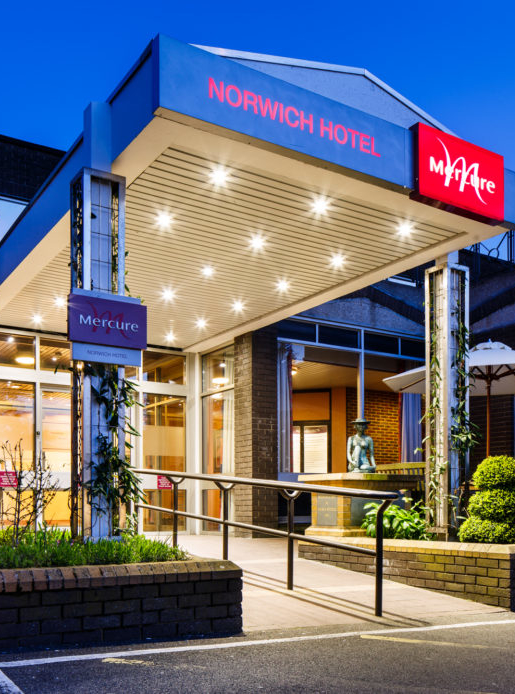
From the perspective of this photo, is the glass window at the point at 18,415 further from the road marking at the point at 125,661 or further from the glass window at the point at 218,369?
the road marking at the point at 125,661

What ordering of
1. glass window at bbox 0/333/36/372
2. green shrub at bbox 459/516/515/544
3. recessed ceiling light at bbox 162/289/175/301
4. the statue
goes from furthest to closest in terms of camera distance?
glass window at bbox 0/333/36/372, recessed ceiling light at bbox 162/289/175/301, the statue, green shrub at bbox 459/516/515/544

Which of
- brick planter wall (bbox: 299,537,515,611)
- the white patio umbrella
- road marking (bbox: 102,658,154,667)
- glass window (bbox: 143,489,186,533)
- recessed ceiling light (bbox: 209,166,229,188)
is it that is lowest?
glass window (bbox: 143,489,186,533)

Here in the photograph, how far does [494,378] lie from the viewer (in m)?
11.3

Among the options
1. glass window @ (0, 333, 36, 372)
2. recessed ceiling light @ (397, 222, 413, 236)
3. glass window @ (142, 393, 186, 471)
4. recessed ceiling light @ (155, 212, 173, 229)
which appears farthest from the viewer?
glass window @ (142, 393, 186, 471)

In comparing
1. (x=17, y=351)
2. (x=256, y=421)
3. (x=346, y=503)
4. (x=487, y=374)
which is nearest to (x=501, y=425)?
(x=487, y=374)

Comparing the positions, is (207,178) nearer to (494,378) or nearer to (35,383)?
(494,378)

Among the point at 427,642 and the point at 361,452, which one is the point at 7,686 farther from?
the point at 361,452

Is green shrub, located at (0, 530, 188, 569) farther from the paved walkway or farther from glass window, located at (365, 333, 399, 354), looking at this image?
glass window, located at (365, 333, 399, 354)

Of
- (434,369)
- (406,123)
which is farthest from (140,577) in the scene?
(406,123)

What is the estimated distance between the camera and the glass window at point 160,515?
13867mm

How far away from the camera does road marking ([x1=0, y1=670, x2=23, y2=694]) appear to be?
3719 mm

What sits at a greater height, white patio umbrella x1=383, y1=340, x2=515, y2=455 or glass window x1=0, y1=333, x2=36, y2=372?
glass window x1=0, y1=333, x2=36, y2=372

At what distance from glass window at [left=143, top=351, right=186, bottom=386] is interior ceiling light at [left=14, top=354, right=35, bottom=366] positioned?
2132 mm

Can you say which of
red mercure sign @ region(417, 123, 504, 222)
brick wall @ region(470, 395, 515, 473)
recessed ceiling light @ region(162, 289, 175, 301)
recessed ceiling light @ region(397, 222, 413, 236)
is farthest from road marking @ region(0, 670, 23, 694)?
brick wall @ region(470, 395, 515, 473)
